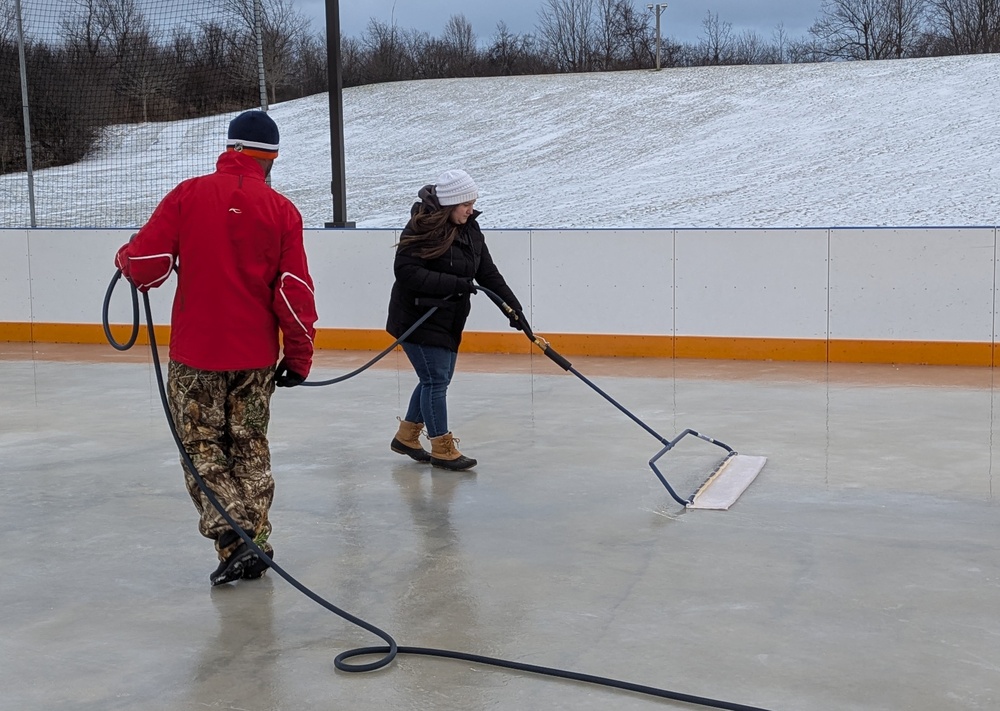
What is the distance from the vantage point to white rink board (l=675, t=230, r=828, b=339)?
9094 mm

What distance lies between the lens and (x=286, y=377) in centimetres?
394

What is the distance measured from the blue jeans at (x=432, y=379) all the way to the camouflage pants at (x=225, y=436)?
1.60m

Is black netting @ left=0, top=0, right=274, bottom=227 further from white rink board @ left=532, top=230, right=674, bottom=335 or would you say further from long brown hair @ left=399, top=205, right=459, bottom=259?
long brown hair @ left=399, top=205, right=459, bottom=259

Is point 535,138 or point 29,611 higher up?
point 535,138

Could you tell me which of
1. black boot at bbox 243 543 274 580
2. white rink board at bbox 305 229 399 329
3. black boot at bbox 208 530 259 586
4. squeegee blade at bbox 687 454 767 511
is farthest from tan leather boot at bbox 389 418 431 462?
white rink board at bbox 305 229 399 329

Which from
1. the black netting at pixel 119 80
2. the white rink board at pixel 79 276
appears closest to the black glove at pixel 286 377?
the white rink board at pixel 79 276

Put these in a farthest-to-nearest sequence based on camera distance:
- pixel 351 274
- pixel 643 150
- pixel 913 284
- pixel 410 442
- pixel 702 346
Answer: pixel 643 150 → pixel 351 274 → pixel 702 346 → pixel 913 284 → pixel 410 442

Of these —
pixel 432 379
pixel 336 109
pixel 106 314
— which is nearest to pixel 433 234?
pixel 432 379

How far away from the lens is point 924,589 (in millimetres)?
3824

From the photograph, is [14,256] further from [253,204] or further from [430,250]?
[253,204]

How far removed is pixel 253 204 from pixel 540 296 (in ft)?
20.2

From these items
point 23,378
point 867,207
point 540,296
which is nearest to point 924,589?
point 540,296

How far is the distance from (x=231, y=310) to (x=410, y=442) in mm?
2229

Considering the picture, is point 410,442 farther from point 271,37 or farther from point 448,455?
point 271,37
